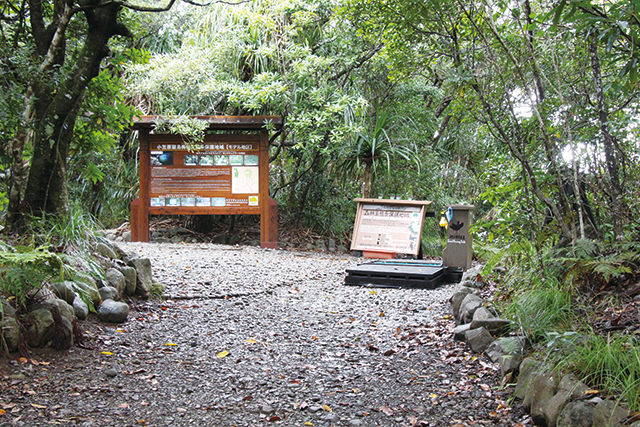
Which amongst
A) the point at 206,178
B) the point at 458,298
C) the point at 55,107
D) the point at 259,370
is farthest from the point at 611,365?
the point at 206,178

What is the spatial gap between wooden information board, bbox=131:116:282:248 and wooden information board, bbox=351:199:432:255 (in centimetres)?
174

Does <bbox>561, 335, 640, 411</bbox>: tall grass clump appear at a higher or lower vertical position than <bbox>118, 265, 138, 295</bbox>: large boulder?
lower

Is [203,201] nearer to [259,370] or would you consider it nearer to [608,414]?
[259,370]

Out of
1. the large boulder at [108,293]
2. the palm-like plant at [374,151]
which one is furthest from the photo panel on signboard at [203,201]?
the large boulder at [108,293]

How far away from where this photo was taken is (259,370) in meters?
3.43

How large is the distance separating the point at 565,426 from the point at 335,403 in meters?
1.20

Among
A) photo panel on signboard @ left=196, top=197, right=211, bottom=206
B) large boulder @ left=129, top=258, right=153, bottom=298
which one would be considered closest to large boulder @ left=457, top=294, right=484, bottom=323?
large boulder @ left=129, top=258, right=153, bottom=298

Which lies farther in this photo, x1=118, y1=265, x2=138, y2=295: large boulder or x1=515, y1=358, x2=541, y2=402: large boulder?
x1=118, y1=265, x2=138, y2=295: large boulder

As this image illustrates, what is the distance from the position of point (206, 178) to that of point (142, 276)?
521cm

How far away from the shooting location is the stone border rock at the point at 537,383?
2.17 meters

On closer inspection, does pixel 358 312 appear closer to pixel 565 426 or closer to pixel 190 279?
pixel 190 279

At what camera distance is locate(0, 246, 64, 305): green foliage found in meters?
3.19

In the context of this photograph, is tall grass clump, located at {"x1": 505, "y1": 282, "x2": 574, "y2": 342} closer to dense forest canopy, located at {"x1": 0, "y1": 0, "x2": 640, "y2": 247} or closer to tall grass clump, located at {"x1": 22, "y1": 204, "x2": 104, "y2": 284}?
dense forest canopy, located at {"x1": 0, "y1": 0, "x2": 640, "y2": 247}

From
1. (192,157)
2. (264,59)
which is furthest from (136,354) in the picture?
(264,59)
